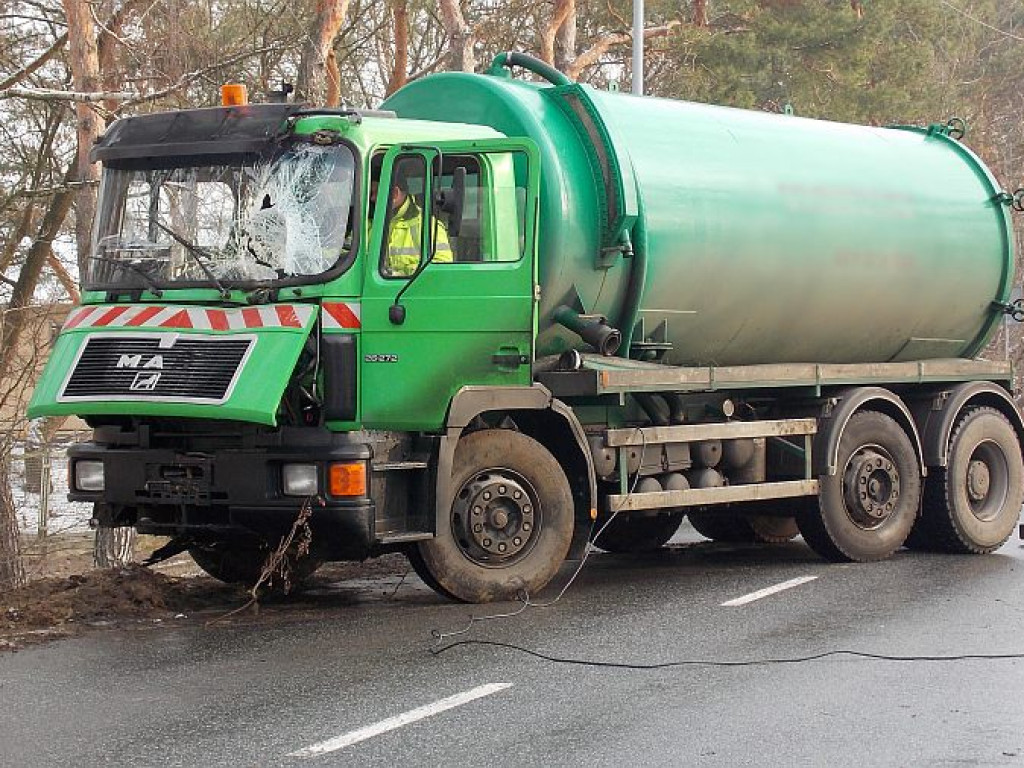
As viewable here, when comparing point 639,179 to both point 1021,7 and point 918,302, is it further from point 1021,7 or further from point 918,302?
point 1021,7

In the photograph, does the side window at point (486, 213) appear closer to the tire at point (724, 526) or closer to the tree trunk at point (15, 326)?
the tree trunk at point (15, 326)

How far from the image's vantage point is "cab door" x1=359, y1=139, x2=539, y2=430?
9.30m

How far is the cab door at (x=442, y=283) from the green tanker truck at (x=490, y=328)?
0.6 inches

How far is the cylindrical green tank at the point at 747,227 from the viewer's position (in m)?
10.5

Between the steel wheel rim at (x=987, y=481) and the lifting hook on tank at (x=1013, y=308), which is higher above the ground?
the lifting hook on tank at (x=1013, y=308)

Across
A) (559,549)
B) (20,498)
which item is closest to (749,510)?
(559,549)

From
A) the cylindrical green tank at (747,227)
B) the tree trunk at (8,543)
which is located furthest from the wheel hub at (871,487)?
the tree trunk at (8,543)

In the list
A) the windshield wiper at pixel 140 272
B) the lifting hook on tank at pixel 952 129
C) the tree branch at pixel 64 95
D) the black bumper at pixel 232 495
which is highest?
the tree branch at pixel 64 95

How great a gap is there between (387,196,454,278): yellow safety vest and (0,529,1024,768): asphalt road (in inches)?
76.5

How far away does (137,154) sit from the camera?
9.74 meters

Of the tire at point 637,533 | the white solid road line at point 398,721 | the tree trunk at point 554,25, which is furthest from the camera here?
the tree trunk at point 554,25

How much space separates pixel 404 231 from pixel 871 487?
4.77 m

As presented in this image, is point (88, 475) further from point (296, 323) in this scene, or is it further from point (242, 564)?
point (296, 323)

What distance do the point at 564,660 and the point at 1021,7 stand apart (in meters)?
39.7
